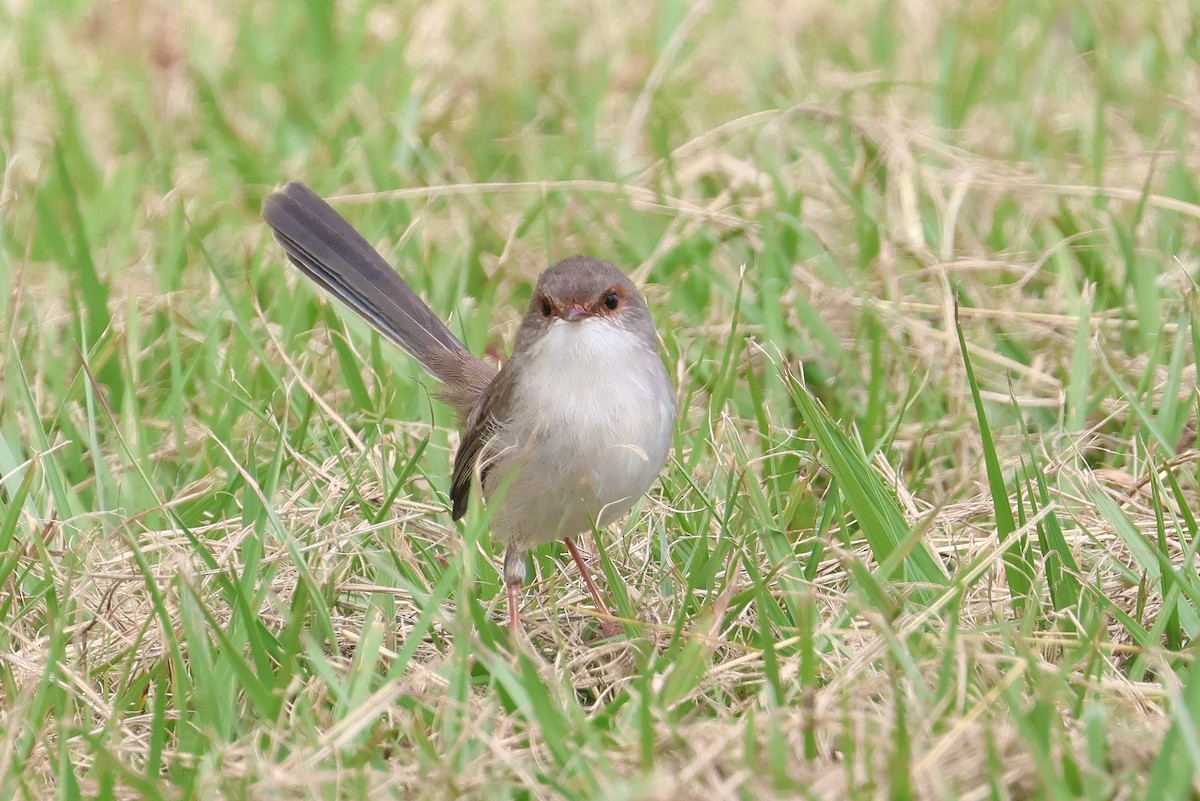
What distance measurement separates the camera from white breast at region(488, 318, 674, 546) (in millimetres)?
3947

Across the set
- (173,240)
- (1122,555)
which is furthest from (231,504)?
(1122,555)

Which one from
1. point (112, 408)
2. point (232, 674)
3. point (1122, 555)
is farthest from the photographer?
point (112, 408)

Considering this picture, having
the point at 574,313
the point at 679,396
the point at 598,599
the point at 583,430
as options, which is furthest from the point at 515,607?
the point at 679,396

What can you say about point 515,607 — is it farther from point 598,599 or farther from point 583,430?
Answer: point 583,430

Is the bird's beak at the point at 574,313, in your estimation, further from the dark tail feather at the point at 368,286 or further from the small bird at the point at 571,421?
the dark tail feather at the point at 368,286

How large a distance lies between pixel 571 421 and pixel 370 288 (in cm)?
132

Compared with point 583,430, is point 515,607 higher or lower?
lower

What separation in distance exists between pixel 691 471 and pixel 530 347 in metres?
0.67

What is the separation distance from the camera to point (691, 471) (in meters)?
4.54

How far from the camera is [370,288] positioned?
502 cm

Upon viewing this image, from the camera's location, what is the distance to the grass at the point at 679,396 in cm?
302

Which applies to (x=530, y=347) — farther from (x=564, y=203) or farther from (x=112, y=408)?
(x=564, y=203)

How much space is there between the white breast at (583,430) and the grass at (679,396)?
22 centimetres

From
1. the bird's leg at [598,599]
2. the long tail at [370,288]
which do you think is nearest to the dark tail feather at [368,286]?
the long tail at [370,288]
